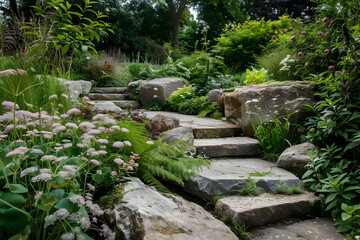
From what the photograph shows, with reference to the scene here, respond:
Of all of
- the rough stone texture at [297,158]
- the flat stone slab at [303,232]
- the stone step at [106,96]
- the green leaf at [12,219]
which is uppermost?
the green leaf at [12,219]

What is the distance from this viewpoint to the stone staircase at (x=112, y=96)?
21.1ft

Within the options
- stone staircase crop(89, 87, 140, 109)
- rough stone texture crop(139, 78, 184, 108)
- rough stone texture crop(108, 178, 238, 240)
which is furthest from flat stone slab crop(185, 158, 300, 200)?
stone staircase crop(89, 87, 140, 109)

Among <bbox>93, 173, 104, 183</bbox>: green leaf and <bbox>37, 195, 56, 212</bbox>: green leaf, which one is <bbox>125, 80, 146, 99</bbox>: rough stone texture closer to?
<bbox>93, 173, 104, 183</bbox>: green leaf

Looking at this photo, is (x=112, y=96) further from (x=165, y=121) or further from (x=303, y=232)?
(x=303, y=232)

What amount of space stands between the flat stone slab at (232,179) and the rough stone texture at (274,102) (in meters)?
0.87

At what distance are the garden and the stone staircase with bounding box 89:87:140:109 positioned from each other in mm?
329

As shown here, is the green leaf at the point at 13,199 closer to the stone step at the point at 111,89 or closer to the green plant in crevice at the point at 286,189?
the green plant in crevice at the point at 286,189

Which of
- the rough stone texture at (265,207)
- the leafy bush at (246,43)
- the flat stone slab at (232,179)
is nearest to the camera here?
the rough stone texture at (265,207)

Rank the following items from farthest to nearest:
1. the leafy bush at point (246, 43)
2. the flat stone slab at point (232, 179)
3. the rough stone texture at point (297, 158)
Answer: the leafy bush at point (246, 43) < the rough stone texture at point (297, 158) < the flat stone slab at point (232, 179)

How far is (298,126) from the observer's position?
11.9ft

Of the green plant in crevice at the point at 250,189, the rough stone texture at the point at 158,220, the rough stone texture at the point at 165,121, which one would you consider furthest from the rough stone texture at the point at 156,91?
the rough stone texture at the point at 158,220

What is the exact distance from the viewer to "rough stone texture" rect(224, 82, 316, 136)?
3623mm

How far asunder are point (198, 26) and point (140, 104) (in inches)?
585

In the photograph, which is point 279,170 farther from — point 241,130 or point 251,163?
point 241,130
